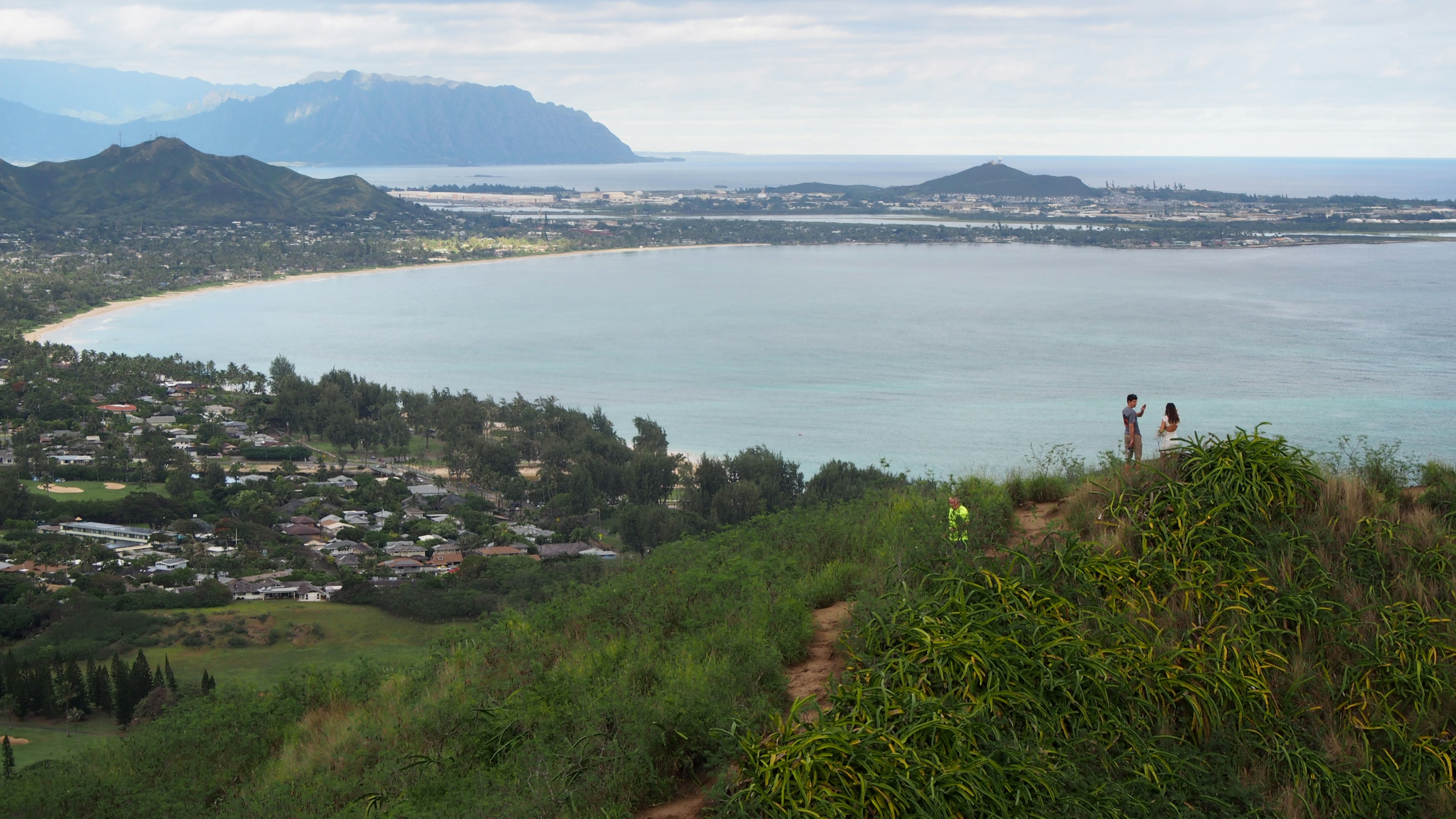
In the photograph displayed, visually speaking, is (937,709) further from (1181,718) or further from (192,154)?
(192,154)

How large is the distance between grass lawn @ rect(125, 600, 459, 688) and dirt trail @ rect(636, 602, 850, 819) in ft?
43.7

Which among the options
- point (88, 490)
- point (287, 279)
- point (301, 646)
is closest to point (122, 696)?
point (301, 646)

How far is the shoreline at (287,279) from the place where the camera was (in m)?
70.4

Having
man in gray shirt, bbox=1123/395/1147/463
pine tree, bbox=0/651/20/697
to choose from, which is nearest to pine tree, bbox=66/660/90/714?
pine tree, bbox=0/651/20/697

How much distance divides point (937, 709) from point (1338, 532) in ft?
12.5

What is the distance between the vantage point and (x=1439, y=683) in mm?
5828

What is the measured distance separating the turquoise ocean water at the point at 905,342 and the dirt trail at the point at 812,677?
16.3m

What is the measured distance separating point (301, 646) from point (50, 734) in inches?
234

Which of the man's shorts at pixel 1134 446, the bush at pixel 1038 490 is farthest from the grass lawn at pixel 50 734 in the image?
the man's shorts at pixel 1134 446

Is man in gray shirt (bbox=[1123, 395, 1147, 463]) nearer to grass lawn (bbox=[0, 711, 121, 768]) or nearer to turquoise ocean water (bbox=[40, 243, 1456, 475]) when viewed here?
turquoise ocean water (bbox=[40, 243, 1456, 475])

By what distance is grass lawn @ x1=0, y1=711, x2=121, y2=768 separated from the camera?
16.2m

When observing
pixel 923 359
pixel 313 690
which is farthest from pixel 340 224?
pixel 313 690

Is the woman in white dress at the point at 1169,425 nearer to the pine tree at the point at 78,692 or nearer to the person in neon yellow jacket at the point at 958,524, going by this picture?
the person in neon yellow jacket at the point at 958,524

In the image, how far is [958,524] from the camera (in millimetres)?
7766
